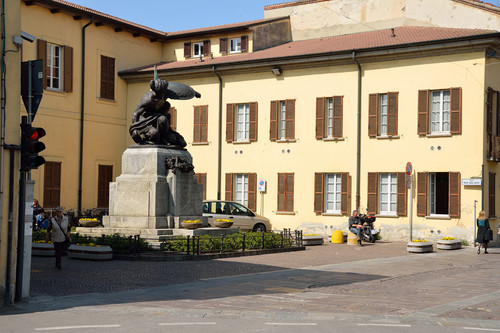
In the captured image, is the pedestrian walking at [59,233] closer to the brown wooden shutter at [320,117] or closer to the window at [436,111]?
the brown wooden shutter at [320,117]

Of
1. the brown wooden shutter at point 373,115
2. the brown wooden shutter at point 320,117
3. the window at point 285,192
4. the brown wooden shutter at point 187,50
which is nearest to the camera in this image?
the brown wooden shutter at point 373,115

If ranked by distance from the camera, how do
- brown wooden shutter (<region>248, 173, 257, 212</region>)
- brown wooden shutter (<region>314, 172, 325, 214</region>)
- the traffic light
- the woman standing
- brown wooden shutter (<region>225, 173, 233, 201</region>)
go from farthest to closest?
1. brown wooden shutter (<region>225, 173, 233, 201</region>)
2. brown wooden shutter (<region>248, 173, 257, 212</region>)
3. brown wooden shutter (<region>314, 172, 325, 214</region>)
4. the woman standing
5. the traffic light

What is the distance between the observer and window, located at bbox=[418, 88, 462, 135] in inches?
1137

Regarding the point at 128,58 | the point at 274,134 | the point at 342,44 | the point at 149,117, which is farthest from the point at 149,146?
the point at 128,58

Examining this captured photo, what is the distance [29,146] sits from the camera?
39.9ft

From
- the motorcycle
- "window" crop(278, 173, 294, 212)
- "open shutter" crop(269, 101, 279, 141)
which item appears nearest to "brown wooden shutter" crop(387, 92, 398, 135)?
the motorcycle

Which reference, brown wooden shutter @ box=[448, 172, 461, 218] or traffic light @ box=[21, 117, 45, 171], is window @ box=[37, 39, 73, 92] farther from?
traffic light @ box=[21, 117, 45, 171]

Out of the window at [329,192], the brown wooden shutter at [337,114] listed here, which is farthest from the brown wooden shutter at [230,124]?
the brown wooden shutter at [337,114]

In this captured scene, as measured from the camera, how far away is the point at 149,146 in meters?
22.5

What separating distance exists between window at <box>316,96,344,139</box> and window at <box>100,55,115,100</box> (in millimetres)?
11082

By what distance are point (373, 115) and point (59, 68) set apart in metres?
14.7

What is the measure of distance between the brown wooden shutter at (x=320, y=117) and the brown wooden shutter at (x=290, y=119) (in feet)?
4.24

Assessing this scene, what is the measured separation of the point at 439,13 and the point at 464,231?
34.7 ft

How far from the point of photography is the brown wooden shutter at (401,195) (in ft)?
97.7
